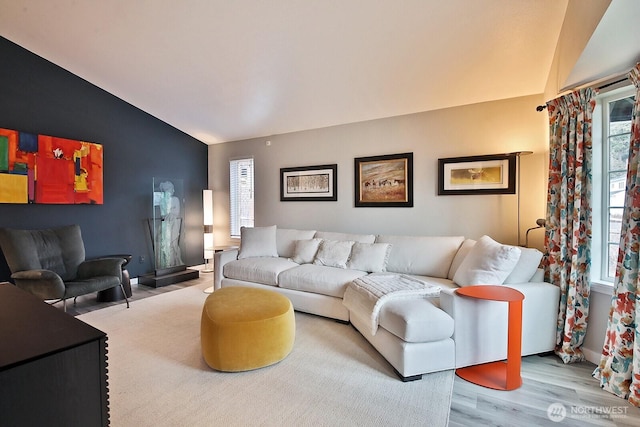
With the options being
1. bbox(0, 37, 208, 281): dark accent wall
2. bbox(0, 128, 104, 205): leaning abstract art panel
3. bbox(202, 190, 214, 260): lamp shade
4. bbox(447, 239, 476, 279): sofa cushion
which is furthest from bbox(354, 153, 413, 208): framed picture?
bbox(0, 128, 104, 205): leaning abstract art panel

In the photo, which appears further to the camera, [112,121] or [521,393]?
Result: [112,121]

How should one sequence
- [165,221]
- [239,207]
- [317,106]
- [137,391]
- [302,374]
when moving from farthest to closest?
[239,207] < [165,221] < [317,106] < [302,374] < [137,391]

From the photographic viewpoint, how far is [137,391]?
1.99 meters

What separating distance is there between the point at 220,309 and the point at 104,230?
308 centimetres

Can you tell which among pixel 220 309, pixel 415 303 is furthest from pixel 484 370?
pixel 220 309

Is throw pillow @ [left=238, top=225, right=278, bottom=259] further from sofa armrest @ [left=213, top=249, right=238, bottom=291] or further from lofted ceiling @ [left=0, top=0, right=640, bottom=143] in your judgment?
lofted ceiling @ [left=0, top=0, right=640, bottom=143]

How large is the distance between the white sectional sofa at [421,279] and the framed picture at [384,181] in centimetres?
63

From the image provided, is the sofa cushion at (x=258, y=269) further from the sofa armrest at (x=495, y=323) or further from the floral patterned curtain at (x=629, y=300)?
the floral patterned curtain at (x=629, y=300)

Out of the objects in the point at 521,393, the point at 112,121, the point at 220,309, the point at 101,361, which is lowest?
the point at 521,393

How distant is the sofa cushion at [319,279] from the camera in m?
3.10

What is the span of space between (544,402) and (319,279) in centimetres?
202

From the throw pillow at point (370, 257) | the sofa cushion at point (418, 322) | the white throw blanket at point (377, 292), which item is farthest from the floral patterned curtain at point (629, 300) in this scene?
the throw pillow at point (370, 257)

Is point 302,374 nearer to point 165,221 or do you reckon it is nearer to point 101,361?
point 101,361

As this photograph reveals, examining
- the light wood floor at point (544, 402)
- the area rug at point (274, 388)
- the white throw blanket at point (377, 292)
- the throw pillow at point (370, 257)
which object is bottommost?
the light wood floor at point (544, 402)
